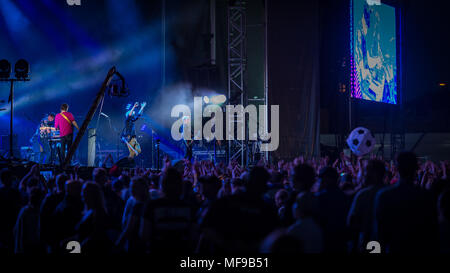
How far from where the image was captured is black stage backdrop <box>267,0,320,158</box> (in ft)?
47.8

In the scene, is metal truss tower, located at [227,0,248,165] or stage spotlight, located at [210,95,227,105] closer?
metal truss tower, located at [227,0,248,165]

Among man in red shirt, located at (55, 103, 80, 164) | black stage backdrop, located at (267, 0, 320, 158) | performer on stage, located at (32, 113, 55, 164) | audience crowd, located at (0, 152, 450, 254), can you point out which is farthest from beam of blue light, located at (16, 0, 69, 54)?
audience crowd, located at (0, 152, 450, 254)

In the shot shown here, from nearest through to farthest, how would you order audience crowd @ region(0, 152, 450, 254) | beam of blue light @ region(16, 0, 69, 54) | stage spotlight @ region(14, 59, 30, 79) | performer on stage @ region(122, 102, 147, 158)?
1. audience crowd @ region(0, 152, 450, 254)
2. stage spotlight @ region(14, 59, 30, 79)
3. performer on stage @ region(122, 102, 147, 158)
4. beam of blue light @ region(16, 0, 69, 54)

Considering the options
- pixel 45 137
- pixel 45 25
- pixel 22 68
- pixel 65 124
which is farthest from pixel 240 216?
pixel 45 25

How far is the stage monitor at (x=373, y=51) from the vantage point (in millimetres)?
13609

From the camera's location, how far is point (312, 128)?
14578mm

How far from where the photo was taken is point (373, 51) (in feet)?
48.3

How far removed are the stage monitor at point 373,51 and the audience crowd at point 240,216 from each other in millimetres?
8718

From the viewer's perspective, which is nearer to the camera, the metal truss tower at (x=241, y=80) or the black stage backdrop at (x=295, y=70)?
the black stage backdrop at (x=295, y=70)

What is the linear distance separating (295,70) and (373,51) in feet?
7.90

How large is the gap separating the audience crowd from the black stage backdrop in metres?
8.97

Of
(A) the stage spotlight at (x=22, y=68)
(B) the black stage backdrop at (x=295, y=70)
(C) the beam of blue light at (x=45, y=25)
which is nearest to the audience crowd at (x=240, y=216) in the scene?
(A) the stage spotlight at (x=22, y=68)

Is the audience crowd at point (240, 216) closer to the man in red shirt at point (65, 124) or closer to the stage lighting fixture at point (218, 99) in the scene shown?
the man in red shirt at point (65, 124)

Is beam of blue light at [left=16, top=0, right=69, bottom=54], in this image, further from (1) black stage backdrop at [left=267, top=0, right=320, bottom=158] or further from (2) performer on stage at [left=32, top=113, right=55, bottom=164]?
(1) black stage backdrop at [left=267, top=0, right=320, bottom=158]
